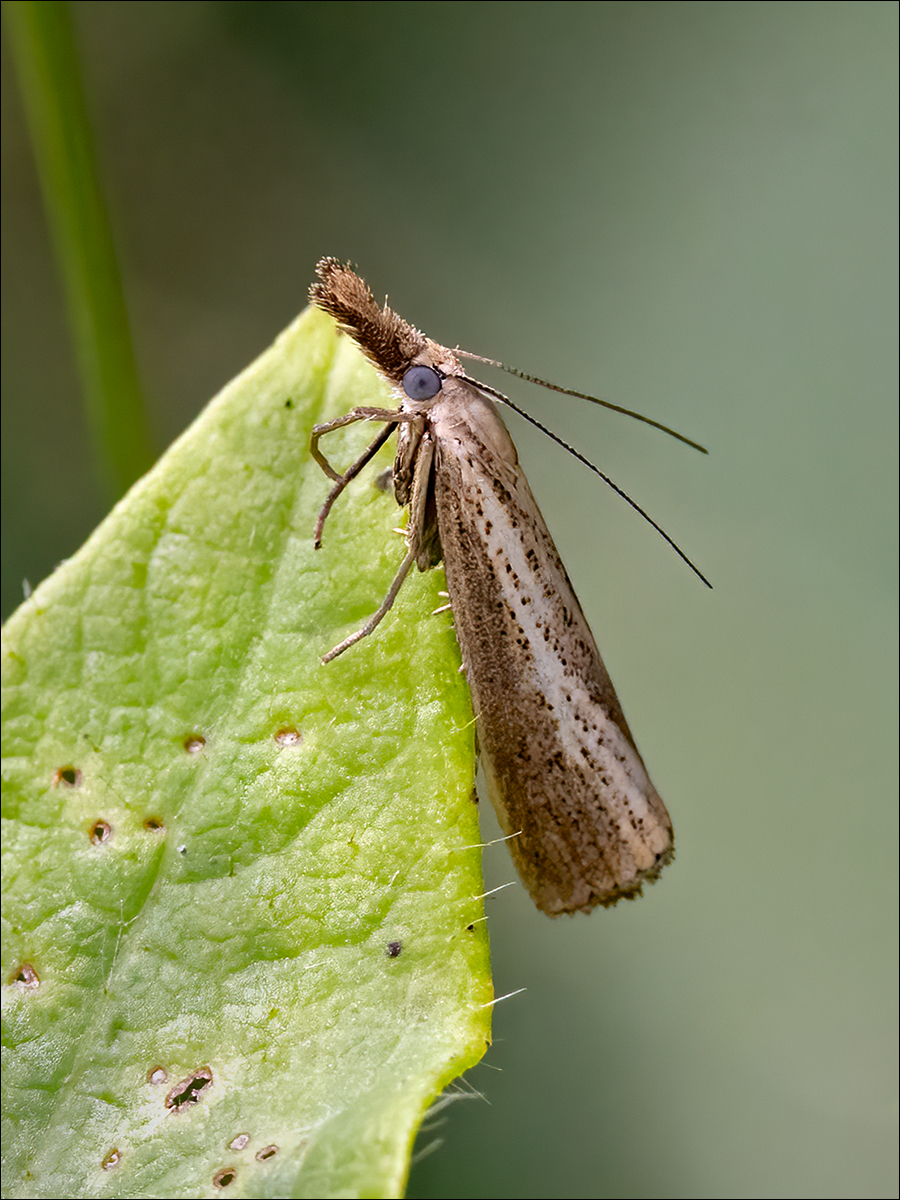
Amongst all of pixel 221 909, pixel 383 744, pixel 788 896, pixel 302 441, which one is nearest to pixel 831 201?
pixel 788 896

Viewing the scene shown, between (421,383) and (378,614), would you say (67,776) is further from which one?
(421,383)

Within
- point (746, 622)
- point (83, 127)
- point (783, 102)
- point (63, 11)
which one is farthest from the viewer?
point (746, 622)

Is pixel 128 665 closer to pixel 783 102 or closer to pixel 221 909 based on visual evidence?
pixel 221 909

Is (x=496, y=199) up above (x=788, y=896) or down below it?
above

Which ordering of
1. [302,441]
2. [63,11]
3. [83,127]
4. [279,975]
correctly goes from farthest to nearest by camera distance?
[83,127], [63,11], [302,441], [279,975]

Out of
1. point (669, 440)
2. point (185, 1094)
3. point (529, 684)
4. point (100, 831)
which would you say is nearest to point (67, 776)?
point (100, 831)
